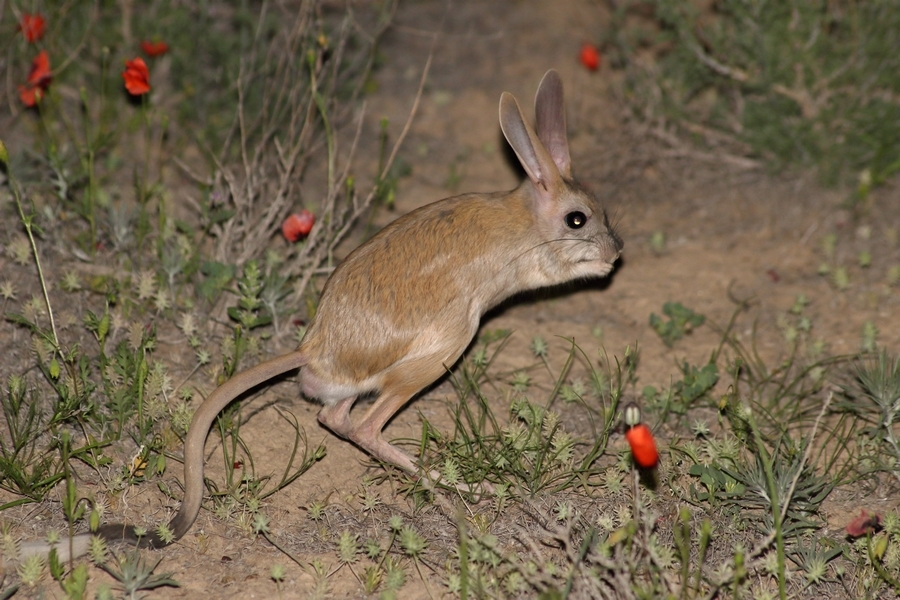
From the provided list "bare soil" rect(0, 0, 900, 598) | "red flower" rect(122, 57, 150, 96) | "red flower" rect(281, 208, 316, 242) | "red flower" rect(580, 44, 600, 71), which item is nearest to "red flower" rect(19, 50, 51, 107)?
"red flower" rect(122, 57, 150, 96)

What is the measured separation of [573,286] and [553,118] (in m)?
1.15

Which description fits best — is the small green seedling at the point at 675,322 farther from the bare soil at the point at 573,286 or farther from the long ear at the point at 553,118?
the long ear at the point at 553,118

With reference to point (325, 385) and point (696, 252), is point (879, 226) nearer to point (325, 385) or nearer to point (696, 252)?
point (696, 252)

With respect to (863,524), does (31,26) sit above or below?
above

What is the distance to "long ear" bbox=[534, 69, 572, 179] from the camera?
166 inches

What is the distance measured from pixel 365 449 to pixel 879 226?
3602 millimetres

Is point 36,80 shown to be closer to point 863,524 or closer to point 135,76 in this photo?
point 135,76

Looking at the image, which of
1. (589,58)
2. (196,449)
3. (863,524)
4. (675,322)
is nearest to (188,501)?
(196,449)

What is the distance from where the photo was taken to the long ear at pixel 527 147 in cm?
399

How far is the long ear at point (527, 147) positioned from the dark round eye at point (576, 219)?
154mm

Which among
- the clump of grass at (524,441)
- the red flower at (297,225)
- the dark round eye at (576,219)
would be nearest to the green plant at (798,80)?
the dark round eye at (576,219)

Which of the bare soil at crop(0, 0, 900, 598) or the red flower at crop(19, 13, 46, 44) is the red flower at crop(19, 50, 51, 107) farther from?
the bare soil at crop(0, 0, 900, 598)

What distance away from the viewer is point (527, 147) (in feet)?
13.7

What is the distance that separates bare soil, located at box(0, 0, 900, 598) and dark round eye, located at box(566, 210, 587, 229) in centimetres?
56
